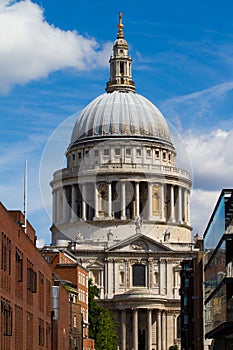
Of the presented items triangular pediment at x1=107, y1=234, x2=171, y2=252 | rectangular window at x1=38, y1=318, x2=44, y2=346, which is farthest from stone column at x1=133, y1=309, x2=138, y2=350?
rectangular window at x1=38, y1=318, x2=44, y2=346

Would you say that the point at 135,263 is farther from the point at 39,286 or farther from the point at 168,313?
the point at 39,286

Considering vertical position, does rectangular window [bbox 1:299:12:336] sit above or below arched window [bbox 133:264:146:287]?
below

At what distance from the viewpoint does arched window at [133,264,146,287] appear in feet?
623

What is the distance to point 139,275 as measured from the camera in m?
190

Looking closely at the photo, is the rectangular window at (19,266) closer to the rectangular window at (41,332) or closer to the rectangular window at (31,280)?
the rectangular window at (31,280)

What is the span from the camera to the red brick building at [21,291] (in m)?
48.8

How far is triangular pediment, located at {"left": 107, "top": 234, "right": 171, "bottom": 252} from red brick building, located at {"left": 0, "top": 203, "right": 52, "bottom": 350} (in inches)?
4533

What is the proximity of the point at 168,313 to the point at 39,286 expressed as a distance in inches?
4741

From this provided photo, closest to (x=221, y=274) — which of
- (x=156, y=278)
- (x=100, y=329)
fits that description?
(x=100, y=329)

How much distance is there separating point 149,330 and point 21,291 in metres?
130

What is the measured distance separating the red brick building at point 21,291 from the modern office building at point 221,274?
10.7 metres

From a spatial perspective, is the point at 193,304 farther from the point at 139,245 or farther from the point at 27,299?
the point at 139,245

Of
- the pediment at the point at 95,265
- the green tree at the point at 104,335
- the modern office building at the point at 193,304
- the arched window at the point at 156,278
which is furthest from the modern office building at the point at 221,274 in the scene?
the arched window at the point at 156,278

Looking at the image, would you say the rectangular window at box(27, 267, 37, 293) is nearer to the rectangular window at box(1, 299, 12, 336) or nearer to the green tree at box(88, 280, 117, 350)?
the rectangular window at box(1, 299, 12, 336)
